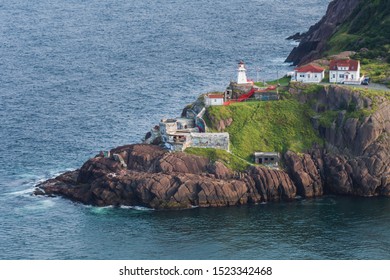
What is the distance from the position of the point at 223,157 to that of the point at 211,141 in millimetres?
4323

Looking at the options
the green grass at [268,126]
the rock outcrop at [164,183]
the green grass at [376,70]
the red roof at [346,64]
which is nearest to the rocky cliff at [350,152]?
the green grass at [268,126]

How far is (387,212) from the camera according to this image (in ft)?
497

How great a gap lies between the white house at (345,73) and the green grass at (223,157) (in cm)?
2781

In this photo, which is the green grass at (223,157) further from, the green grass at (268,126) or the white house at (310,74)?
the white house at (310,74)

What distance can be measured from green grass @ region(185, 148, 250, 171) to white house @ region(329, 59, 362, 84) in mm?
27814

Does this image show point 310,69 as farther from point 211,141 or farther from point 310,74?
point 211,141

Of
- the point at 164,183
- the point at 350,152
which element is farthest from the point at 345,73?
the point at 164,183

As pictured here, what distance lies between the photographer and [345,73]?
178 m

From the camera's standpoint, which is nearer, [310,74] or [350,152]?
[350,152]

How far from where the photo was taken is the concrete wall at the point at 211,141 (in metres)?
165

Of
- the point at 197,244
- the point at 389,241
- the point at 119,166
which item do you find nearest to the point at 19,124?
the point at 119,166

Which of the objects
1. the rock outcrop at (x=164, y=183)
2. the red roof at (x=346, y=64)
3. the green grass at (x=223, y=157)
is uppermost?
the red roof at (x=346, y=64)

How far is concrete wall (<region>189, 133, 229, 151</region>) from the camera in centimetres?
16500

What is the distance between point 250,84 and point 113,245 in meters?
52.3
